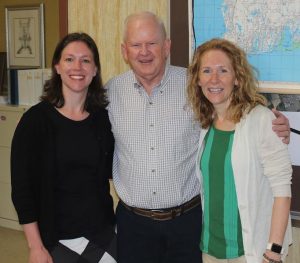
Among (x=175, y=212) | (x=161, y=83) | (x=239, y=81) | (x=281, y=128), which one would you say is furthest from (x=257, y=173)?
(x=161, y=83)

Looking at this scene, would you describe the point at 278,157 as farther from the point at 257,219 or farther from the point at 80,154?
the point at 80,154

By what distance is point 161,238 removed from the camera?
2037mm

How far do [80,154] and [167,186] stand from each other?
397mm

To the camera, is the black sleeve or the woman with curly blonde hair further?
the black sleeve

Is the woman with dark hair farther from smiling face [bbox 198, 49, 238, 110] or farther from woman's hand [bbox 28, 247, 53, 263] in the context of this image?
smiling face [bbox 198, 49, 238, 110]

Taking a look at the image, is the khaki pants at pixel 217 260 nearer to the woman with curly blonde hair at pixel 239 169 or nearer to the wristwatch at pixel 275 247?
the woman with curly blonde hair at pixel 239 169

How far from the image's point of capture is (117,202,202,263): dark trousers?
2.02 m

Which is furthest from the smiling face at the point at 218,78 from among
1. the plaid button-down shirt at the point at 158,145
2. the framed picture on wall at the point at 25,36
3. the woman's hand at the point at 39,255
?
the framed picture on wall at the point at 25,36

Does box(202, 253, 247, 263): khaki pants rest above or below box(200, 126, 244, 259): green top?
below

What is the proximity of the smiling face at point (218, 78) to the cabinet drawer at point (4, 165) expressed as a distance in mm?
2860

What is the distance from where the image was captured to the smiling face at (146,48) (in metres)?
1.99

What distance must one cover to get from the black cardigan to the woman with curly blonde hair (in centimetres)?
62

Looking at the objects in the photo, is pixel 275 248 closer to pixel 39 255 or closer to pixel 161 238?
pixel 161 238

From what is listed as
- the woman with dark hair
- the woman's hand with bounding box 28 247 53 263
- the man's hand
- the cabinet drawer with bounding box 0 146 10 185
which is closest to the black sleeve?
the woman with dark hair
